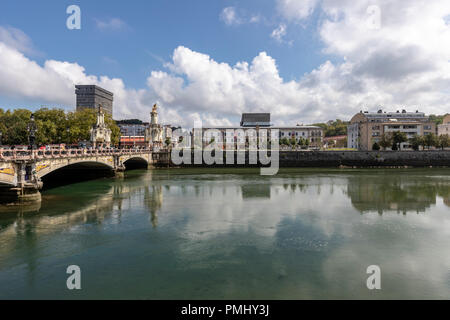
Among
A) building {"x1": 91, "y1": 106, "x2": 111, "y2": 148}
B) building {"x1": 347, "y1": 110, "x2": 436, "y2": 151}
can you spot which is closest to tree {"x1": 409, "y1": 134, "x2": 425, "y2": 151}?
building {"x1": 347, "y1": 110, "x2": 436, "y2": 151}

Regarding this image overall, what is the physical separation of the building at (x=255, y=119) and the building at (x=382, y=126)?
43.7m

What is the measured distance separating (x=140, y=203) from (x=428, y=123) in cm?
9545

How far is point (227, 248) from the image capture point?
1499 cm

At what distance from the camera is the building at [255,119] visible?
140 m

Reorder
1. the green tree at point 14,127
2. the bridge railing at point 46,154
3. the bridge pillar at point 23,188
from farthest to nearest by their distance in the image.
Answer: the green tree at point 14,127 → the bridge pillar at point 23,188 → the bridge railing at point 46,154

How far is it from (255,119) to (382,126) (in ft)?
208

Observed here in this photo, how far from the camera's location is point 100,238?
16.8 m

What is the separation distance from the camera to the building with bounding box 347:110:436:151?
89.5 meters

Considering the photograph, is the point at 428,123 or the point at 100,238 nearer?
the point at 100,238

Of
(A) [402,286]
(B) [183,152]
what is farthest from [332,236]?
(B) [183,152]

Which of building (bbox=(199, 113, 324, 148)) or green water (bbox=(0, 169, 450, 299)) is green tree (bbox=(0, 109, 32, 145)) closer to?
green water (bbox=(0, 169, 450, 299))

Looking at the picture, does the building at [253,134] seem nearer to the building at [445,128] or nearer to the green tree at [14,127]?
the building at [445,128]

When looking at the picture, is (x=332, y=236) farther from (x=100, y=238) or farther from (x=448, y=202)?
(x=448, y=202)

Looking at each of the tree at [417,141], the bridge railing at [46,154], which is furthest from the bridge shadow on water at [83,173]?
the tree at [417,141]
